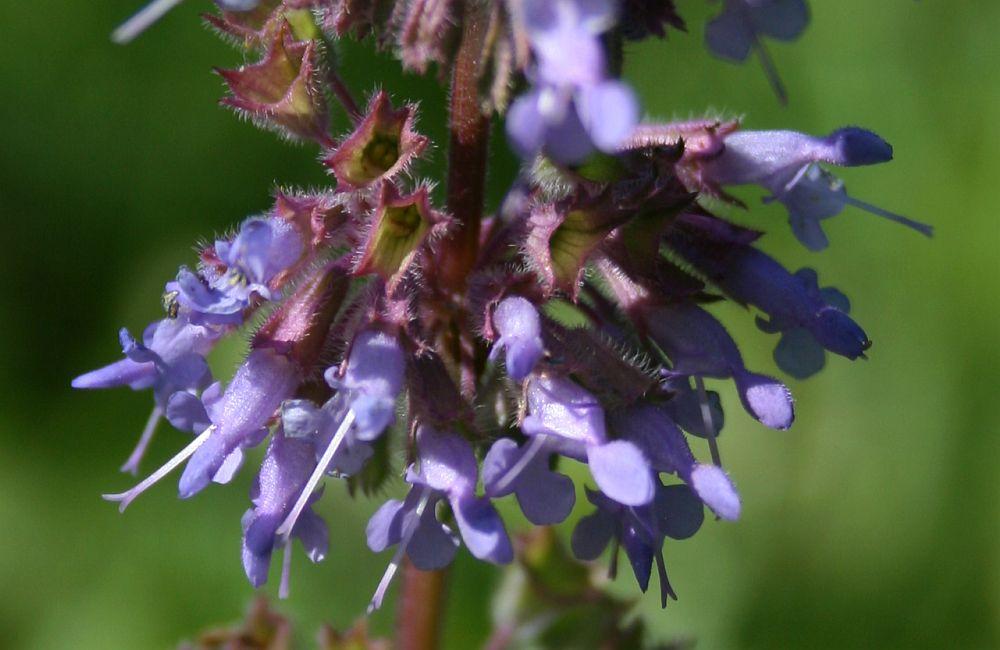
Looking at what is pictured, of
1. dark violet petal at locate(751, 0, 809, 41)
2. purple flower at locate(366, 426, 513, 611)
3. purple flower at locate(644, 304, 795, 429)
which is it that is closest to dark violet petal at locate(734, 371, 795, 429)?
purple flower at locate(644, 304, 795, 429)

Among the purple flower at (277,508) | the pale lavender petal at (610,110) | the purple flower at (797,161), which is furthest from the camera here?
the purple flower at (797,161)

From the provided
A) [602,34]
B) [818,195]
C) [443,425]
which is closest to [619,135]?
[602,34]

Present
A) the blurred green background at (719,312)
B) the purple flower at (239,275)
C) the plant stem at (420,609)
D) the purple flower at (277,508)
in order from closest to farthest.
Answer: the purple flower at (239,275), the purple flower at (277,508), the plant stem at (420,609), the blurred green background at (719,312)

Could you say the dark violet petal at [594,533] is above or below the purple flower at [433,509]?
below

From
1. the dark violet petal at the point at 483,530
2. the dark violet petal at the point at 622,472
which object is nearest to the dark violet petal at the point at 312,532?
the dark violet petal at the point at 483,530

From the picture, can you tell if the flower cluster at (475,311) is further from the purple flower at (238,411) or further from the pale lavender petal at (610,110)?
the pale lavender petal at (610,110)

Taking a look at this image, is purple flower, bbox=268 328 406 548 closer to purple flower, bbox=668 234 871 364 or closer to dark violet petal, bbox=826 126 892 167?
purple flower, bbox=668 234 871 364

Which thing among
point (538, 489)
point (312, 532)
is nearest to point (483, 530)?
point (538, 489)
